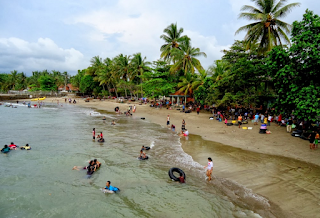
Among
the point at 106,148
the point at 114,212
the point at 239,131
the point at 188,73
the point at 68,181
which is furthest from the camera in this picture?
the point at 188,73

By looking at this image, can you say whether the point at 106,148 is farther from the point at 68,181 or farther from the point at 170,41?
the point at 170,41

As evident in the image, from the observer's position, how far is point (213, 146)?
16297 mm

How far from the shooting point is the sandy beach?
28.2 feet

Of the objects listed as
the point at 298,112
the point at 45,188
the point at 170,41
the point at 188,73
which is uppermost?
the point at 170,41

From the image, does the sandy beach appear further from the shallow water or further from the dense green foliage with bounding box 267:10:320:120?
the dense green foliage with bounding box 267:10:320:120

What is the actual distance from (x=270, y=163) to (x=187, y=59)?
1142 inches

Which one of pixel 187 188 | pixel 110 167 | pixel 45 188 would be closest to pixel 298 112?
pixel 187 188

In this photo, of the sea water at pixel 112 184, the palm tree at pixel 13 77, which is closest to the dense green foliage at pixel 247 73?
the sea water at pixel 112 184

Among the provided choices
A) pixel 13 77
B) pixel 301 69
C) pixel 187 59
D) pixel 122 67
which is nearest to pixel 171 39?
pixel 187 59

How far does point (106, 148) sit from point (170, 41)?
3112 cm

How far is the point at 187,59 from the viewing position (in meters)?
38.2

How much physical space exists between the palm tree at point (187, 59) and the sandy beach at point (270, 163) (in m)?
19.5

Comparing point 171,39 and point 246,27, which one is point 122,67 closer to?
point 171,39

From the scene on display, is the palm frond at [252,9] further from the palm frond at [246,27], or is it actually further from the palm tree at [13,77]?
the palm tree at [13,77]
